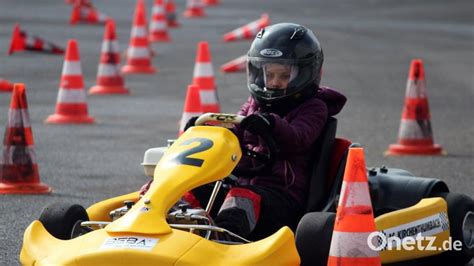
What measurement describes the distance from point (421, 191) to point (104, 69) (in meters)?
9.30

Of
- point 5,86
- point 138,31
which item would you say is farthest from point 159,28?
point 5,86

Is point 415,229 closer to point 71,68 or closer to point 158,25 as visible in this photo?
point 71,68

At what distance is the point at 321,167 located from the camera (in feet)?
25.4

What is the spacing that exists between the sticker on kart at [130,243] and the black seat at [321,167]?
1520 mm

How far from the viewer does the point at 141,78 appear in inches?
730

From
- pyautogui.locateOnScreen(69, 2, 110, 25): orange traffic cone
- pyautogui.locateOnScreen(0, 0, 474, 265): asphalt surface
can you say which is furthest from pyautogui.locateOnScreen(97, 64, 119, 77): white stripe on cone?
pyautogui.locateOnScreen(69, 2, 110, 25): orange traffic cone

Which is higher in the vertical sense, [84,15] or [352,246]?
[352,246]

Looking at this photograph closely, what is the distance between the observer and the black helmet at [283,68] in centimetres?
784

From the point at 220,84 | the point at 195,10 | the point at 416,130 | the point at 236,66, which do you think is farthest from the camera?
the point at 195,10

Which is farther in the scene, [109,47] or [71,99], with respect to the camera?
[109,47]

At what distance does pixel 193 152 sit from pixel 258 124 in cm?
43

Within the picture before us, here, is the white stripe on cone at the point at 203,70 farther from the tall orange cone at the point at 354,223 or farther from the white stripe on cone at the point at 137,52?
the tall orange cone at the point at 354,223

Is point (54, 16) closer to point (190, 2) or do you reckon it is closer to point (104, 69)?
point (190, 2)

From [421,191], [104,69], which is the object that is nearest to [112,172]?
[421,191]
